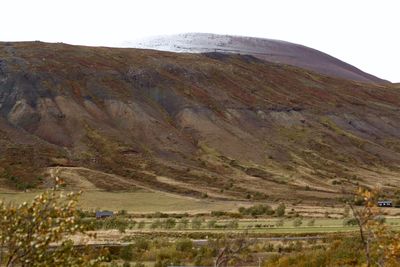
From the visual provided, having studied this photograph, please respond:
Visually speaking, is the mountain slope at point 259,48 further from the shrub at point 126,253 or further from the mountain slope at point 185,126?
the shrub at point 126,253

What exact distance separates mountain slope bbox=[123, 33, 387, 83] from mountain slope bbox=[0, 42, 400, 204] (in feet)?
116

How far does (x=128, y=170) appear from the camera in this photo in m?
83.9

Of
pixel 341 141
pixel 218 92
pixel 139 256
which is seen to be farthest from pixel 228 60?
pixel 139 256

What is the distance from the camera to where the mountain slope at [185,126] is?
8362cm

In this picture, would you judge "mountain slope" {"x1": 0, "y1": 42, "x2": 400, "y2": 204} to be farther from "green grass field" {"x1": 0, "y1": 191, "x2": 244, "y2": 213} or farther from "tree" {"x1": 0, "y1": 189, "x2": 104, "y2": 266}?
"tree" {"x1": 0, "y1": 189, "x2": 104, "y2": 266}

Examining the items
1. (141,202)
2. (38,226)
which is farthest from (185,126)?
(38,226)

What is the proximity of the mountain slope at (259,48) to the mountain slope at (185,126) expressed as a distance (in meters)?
35.5

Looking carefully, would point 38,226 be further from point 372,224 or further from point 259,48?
point 259,48

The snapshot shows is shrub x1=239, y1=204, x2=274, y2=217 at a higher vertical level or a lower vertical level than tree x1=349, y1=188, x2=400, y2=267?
lower

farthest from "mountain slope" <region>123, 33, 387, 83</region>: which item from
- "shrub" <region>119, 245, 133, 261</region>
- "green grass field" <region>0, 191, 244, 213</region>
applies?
"shrub" <region>119, 245, 133, 261</region>

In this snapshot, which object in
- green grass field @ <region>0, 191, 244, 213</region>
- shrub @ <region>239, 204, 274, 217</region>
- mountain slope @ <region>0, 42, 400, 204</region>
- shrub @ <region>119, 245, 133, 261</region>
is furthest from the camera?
mountain slope @ <region>0, 42, 400, 204</region>

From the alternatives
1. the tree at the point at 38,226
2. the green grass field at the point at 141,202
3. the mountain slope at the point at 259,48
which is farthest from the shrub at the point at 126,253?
the mountain slope at the point at 259,48

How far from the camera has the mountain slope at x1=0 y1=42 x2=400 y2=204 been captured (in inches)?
3292

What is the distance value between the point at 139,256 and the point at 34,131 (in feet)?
207
